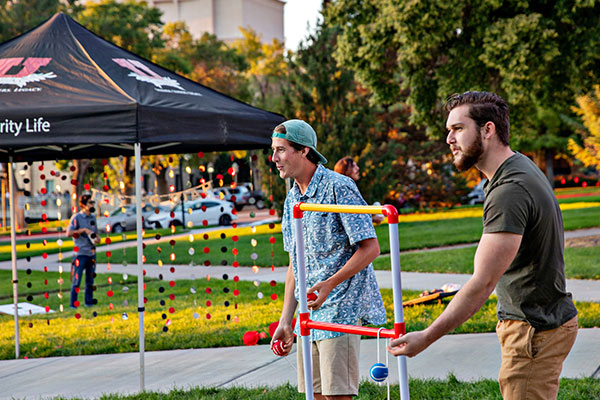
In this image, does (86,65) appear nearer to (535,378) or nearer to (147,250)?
(535,378)

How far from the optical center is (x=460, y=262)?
41.4 ft

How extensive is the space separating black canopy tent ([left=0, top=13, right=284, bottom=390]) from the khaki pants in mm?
3647

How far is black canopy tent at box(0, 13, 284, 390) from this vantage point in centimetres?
539

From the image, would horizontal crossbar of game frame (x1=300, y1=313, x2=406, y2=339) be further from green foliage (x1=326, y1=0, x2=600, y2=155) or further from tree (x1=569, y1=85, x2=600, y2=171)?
tree (x1=569, y1=85, x2=600, y2=171)

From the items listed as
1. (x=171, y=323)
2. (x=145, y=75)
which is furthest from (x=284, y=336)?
(x=171, y=323)

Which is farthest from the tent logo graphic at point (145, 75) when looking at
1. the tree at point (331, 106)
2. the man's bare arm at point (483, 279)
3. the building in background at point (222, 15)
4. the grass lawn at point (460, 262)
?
the building in background at point (222, 15)

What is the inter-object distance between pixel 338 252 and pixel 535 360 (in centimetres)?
112

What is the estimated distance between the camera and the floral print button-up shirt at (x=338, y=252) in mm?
3289

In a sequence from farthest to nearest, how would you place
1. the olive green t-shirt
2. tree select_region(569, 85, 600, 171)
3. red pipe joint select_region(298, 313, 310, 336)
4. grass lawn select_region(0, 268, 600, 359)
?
tree select_region(569, 85, 600, 171) → grass lawn select_region(0, 268, 600, 359) → red pipe joint select_region(298, 313, 310, 336) → the olive green t-shirt

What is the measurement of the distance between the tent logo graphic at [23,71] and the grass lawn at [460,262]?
26.2 feet

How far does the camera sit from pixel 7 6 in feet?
95.9

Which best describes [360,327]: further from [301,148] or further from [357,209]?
[301,148]

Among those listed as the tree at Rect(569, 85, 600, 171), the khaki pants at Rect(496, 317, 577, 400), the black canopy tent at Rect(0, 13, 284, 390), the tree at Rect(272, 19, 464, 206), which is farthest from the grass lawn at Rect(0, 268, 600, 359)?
the tree at Rect(569, 85, 600, 171)

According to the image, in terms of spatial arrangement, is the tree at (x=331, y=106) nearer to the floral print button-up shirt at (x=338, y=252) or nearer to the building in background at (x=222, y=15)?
the floral print button-up shirt at (x=338, y=252)
